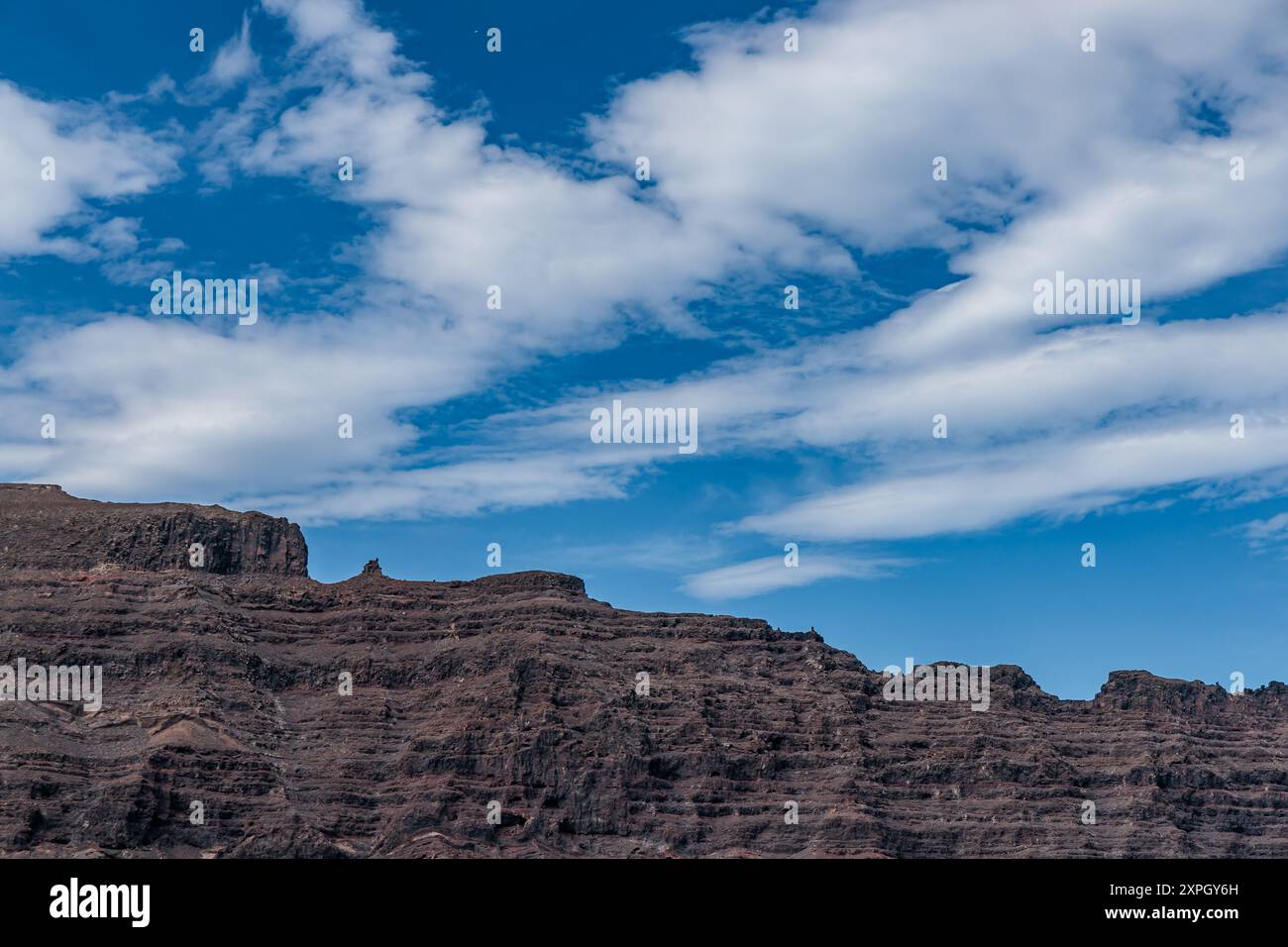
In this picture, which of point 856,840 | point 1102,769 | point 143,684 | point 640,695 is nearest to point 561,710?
point 640,695

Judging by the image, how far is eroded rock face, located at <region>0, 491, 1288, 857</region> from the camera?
163000mm

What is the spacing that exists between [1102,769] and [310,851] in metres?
95.5

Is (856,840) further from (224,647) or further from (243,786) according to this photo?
(224,647)

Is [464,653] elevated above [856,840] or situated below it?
above

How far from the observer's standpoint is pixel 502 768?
174500 millimetres

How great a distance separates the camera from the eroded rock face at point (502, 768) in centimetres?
16300

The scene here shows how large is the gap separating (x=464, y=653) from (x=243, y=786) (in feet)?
122

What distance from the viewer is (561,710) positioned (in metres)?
184

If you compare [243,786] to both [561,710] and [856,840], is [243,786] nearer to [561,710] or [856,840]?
[561,710]
